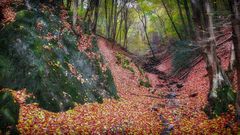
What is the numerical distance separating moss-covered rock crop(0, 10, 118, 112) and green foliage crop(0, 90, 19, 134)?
6.74 ft

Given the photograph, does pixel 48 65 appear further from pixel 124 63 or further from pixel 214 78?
pixel 124 63

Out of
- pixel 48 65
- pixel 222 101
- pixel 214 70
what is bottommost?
pixel 222 101

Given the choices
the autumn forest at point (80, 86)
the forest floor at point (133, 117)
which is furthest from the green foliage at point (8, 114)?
the forest floor at point (133, 117)

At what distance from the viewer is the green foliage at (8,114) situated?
701 cm

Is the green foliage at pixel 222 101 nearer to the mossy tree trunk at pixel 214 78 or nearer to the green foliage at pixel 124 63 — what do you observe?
the mossy tree trunk at pixel 214 78

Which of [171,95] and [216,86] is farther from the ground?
[216,86]

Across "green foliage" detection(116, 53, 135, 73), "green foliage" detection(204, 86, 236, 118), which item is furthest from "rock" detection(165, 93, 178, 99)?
"green foliage" detection(204, 86, 236, 118)

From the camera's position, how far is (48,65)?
35.7 feet

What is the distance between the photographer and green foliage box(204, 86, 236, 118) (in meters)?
11.1

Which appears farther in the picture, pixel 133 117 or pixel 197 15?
pixel 133 117

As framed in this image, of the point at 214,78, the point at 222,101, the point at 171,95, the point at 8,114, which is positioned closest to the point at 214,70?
the point at 214,78

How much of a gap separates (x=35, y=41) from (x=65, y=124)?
170 inches

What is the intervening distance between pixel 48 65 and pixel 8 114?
4.00 meters

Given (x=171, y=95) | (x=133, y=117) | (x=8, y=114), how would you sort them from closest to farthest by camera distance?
(x=8, y=114) < (x=133, y=117) < (x=171, y=95)
